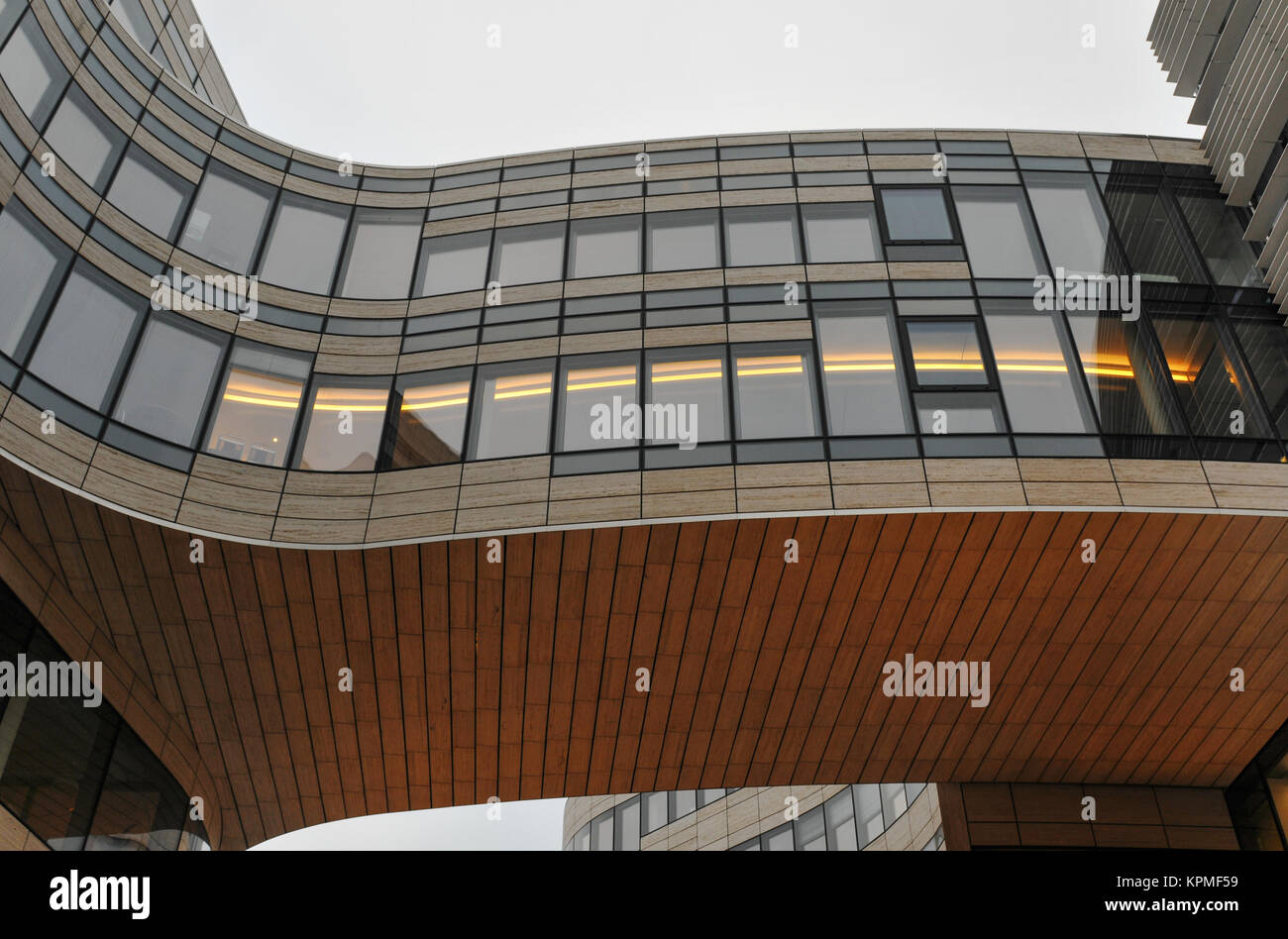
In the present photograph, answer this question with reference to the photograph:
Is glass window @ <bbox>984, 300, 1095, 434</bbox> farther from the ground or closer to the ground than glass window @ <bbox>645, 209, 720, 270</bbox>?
closer to the ground

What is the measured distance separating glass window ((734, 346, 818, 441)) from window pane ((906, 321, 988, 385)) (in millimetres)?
1784

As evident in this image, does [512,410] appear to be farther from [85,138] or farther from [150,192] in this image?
[85,138]

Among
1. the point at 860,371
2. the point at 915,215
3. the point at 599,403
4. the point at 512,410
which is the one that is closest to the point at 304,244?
the point at 512,410

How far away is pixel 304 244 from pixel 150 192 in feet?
8.42

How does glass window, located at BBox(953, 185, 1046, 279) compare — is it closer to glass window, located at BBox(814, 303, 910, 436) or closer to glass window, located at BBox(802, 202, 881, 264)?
glass window, located at BBox(802, 202, 881, 264)

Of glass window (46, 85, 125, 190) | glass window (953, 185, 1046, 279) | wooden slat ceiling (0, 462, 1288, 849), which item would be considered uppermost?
glass window (46, 85, 125, 190)

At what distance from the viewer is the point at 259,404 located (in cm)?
1612

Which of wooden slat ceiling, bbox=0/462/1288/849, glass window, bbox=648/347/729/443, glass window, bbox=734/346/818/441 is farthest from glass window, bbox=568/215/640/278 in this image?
wooden slat ceiling, bbox=0/462/1288/849

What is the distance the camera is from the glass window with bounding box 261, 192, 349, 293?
17.9m

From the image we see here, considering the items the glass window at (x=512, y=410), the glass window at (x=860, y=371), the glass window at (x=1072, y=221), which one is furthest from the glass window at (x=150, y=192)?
the glass window at (x=1072, y=221)

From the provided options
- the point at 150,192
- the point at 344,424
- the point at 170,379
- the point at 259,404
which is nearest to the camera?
the point at 170,379

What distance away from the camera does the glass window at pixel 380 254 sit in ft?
59.9
